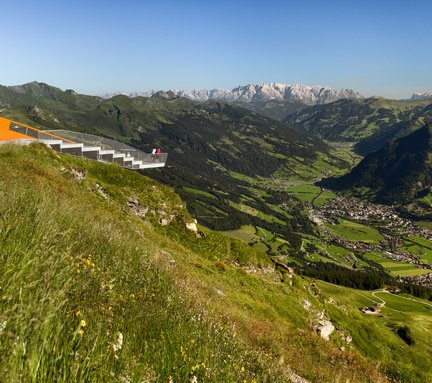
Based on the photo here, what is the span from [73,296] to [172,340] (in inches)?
86.4

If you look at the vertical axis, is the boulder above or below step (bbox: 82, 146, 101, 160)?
below

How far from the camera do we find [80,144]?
48406mm

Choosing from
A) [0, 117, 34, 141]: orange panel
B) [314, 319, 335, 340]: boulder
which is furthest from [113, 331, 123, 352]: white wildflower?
[0, 117, 34, 141]: orange panel

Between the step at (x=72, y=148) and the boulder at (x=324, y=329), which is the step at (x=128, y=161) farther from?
the boulder at (x=324, y=329)

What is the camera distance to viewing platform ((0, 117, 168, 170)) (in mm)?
42156

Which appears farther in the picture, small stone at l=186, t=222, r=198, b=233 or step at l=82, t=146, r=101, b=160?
step at l=82, t=146, r=101, b=160

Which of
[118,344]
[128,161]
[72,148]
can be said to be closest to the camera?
[118,344]

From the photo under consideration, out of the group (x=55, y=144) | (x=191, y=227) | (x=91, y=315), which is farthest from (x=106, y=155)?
(x=91, y=315)

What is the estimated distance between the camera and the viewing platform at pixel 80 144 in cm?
4216

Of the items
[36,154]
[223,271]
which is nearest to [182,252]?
[223,271]

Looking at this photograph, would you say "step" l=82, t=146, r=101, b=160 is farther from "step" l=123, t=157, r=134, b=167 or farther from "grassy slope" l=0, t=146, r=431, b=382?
"grassy slope" l=0, t=146, r=431, b=382

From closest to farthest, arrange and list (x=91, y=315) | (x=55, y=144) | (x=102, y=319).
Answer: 1. (x=91, y=315)
2. (x=102, y=319)
3. (x=55, y=144)

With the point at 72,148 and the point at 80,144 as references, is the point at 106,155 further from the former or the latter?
the point at 72,148

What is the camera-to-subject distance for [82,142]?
48.9 metres
